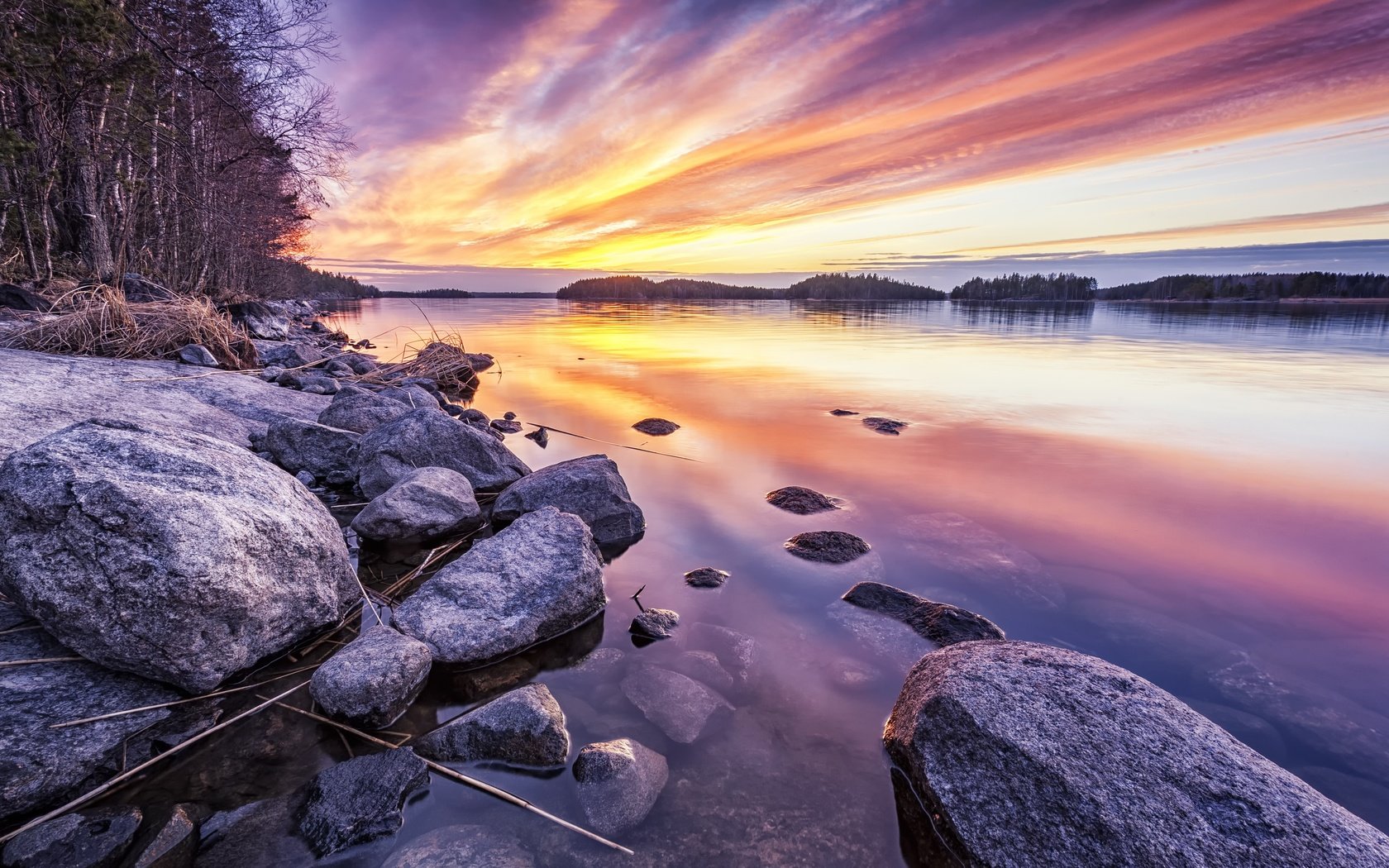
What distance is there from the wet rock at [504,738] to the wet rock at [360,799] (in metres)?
0.16

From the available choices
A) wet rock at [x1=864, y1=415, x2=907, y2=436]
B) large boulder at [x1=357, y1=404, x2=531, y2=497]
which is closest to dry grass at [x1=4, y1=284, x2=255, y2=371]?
large boulder at [x1=357, y1=404, x2=531, y2=497]

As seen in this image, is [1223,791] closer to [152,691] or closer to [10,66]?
[152,691]

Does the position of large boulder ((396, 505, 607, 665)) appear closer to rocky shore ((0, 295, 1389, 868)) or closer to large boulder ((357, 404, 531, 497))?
rocky shore ((0, 295, 1389, 868))

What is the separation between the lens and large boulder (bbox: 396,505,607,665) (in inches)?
143

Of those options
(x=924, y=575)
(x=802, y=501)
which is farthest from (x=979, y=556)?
(x=802, y=501)

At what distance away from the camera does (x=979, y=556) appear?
17.9 ft

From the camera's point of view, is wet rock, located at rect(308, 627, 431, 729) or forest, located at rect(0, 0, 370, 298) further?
forest, located at rect(0, 0, 370, 298)

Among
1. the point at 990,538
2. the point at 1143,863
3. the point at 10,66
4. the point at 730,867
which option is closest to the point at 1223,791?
the point at 1143,863

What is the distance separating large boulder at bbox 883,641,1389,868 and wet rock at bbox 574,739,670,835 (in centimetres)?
125

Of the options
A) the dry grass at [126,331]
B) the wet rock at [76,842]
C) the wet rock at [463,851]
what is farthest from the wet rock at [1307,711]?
the dry grass at [126,331]

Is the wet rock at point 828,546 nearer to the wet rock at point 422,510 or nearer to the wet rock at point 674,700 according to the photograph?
the wet rock at point 674,700

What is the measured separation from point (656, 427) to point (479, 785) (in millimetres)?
8070

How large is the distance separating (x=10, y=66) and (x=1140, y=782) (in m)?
17.2

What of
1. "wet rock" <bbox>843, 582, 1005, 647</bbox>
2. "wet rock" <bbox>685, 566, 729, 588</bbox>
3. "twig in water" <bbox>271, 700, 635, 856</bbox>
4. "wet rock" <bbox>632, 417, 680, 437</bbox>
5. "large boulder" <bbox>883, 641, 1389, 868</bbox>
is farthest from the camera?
"wet rock" <bbox>632, 417, 680, 437</bbox>
